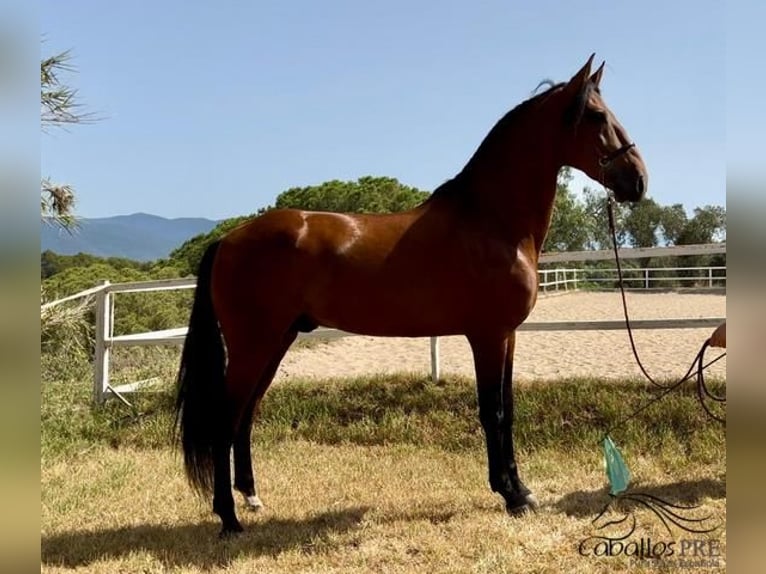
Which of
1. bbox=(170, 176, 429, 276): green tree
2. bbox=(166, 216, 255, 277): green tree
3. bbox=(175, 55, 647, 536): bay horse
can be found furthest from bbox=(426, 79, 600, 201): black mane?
bbox=(170, 176, 429, 276): green tree

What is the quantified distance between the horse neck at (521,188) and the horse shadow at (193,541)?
1982mm

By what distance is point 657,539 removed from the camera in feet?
9.82

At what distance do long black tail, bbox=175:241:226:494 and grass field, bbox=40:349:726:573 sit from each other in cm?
43

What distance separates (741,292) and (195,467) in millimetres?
2932

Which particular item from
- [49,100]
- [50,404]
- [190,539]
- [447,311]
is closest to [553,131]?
[447,311]

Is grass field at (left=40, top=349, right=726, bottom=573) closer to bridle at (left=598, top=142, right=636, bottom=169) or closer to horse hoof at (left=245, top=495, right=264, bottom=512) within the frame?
horse hoof at (left=245, top=495, right=264, bottom=512)

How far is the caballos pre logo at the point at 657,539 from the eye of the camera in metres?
2.81

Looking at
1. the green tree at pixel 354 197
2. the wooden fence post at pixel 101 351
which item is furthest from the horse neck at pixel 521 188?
the green tree at pixel 354 197

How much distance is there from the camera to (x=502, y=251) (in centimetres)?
329

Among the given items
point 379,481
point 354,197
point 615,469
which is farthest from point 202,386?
point 354,197

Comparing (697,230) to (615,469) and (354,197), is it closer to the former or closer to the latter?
(354,197)

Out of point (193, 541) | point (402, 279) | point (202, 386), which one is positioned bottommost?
point (193, 541)

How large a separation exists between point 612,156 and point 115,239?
18.8 metres

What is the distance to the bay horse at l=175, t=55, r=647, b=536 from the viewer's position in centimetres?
326
